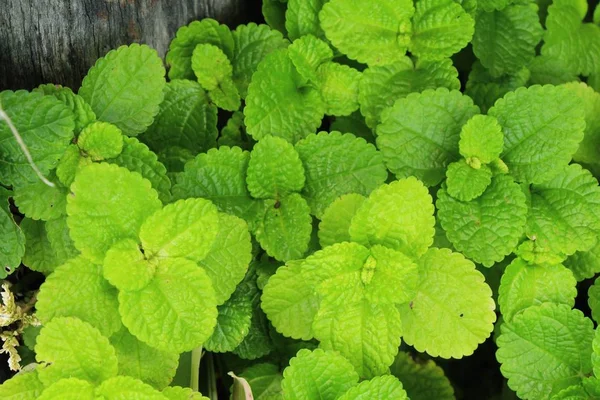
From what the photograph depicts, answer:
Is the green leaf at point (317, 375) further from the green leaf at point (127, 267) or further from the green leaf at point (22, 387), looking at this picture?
the green leaf at point (22, 387)

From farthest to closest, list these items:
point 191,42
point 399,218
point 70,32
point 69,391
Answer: point 191,42
point 70,32
point 399,218
point 69,391

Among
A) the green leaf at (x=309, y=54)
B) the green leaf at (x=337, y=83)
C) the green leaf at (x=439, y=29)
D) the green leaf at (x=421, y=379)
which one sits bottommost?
the green leaf at (x=421, y=379)

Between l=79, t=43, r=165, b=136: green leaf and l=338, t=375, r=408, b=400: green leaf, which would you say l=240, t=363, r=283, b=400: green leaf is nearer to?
l=338, t=375, r=408, b=400: green leaf

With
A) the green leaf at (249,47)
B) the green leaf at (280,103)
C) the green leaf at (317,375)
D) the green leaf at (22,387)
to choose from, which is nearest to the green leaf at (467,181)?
the green leaf at (280,103)

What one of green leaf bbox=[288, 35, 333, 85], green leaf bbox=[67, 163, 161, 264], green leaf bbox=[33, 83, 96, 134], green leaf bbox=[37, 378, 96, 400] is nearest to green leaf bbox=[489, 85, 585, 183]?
green leaf bbox=[288, 35, 333, 85]

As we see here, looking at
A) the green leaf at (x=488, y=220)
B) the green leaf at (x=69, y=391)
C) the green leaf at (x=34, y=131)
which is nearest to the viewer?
the green leaf at (x=69, y=391)

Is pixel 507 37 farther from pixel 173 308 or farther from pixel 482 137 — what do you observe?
pixel 173 308

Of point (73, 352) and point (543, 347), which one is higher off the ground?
point (73, 352)

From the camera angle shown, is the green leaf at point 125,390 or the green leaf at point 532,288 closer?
the green leaf at point 125,390

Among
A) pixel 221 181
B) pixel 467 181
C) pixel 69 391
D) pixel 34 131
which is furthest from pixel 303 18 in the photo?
pixel 69 391
